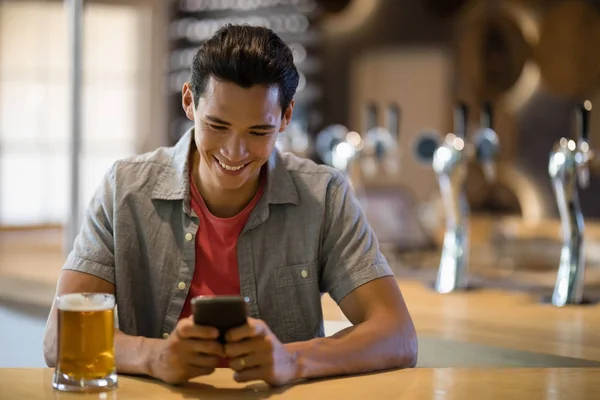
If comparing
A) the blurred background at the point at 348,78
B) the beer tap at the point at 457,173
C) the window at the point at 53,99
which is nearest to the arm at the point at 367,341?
the beer tap at the point at 457,173

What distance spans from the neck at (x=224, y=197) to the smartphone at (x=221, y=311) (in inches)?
20.8

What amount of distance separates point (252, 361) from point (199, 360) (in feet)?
0.28

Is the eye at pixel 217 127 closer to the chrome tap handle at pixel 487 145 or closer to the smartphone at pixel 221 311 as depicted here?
the smartphone at pixel 221 311

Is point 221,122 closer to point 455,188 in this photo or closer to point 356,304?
point 356,304

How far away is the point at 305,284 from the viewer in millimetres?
2100

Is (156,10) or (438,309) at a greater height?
(156,10)

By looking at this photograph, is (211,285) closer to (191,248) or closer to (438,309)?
(191,248)

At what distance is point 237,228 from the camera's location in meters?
2.08

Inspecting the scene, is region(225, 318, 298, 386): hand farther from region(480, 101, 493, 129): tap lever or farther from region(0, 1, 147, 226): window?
region(0, 1, 147, 226): window

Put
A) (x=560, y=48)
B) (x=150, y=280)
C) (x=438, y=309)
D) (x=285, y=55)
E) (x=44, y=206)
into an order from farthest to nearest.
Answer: (x=44, y=206) → (x=560, y=48) → (x=438, y=309) → (x=150, y=280) → (x=285, y=55)

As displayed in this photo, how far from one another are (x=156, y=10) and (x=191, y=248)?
5.64 meters

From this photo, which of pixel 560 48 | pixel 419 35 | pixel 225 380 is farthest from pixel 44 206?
pixel 225 380

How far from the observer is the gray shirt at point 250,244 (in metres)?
2.05

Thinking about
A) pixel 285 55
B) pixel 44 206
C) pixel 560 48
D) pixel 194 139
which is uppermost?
pixel 560 48
